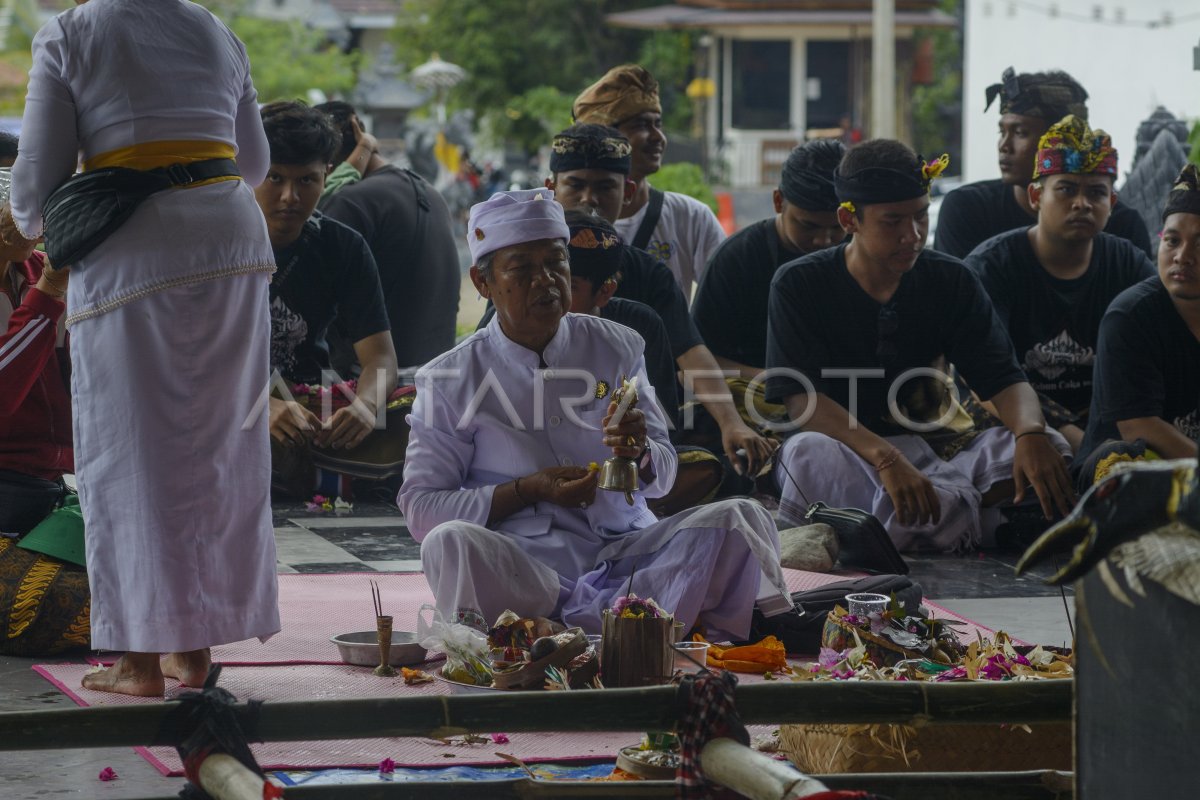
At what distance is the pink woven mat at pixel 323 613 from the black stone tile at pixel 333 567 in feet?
0.26

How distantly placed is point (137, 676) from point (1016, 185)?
4707 millimetres

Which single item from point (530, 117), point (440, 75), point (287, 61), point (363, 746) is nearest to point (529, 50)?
point (530, 117)

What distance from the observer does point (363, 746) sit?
11.9ft

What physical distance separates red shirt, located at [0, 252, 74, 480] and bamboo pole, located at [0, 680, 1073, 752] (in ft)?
6.45

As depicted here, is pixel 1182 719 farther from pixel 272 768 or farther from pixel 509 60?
pixel 509 60

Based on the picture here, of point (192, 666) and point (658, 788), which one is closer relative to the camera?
point (658, 788)

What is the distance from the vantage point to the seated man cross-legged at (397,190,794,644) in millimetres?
4305

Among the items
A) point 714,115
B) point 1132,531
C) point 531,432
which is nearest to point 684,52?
point 714,115

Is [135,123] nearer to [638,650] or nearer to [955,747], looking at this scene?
[638,650]

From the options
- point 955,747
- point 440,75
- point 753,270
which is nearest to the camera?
point 955,747

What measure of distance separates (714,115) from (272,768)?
3168cm

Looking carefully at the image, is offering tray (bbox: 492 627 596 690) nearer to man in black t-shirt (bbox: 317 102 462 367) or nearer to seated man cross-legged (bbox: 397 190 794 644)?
seated man cross-legged (bbox: 397 190 794 644)

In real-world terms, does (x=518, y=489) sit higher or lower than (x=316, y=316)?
lower

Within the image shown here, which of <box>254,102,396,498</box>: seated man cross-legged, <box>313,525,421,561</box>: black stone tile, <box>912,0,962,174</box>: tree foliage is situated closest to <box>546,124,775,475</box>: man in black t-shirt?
<box>254,102,396,498</box>: seated man cross-legged
